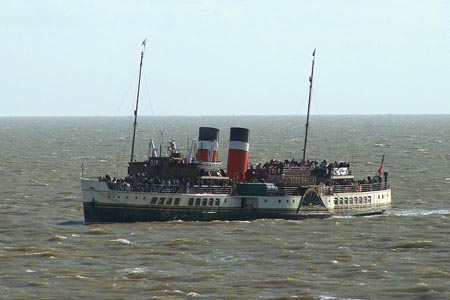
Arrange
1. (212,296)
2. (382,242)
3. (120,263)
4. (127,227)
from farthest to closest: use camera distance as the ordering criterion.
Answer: (127,227)
(382,242)
(120,263)
(212,296)

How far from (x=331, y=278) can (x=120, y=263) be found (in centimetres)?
1178

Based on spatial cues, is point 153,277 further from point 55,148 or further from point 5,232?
point 55,148

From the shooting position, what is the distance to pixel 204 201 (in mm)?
69938

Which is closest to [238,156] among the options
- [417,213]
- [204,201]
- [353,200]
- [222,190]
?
[222,190]

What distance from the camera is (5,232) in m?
64.2

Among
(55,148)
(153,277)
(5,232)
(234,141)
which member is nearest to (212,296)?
(153,277)

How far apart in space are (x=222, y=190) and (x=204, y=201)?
1915 millimetres

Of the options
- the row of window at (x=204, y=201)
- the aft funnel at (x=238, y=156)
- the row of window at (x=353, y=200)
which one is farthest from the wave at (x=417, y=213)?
the row of window at (x=204, y=201)

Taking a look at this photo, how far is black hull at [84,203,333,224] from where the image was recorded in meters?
68.0

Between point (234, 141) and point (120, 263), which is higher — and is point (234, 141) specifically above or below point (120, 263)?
above

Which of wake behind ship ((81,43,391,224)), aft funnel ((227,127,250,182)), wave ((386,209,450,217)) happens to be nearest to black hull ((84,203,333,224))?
wake behind ship ((81,43,391,224))

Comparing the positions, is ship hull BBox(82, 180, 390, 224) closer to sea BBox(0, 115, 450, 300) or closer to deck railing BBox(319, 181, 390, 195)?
deck railing BBox(319, 181, 390, 195)

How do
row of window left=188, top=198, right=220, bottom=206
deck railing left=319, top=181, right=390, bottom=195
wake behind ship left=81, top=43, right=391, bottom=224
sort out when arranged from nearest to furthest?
wake behind ship left=81, top=43, right=391, bottom=224 < row of window left=188, top=198, right=220, bottom=206 < deck railing left=319, top=181, right=390, bottom=195

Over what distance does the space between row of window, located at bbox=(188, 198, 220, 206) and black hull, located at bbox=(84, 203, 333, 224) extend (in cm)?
51
